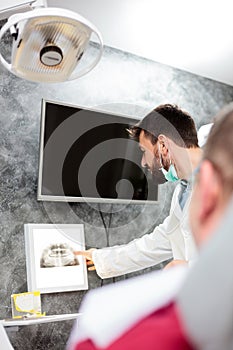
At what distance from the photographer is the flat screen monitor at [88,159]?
8.68 feet

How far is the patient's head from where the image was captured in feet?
1.87

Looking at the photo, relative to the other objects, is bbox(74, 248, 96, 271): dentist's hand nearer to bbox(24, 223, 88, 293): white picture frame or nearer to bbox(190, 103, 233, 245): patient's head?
bbox(24, 223, 88, 293): white picture frame

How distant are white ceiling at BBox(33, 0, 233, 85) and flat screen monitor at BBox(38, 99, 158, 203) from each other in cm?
51

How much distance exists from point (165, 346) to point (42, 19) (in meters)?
1.29

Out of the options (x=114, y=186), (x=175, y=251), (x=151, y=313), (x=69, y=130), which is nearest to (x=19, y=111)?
(x=69, y=130)

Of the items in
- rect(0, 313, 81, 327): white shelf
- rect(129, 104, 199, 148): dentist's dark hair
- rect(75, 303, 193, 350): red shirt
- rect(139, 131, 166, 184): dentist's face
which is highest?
rect(129, 104, 199, 148): dentist's dark hair

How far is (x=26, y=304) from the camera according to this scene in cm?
240

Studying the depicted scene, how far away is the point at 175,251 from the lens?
2344mm

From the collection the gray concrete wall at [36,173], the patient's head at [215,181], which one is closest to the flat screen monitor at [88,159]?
the gray concrete wall at [36,173]

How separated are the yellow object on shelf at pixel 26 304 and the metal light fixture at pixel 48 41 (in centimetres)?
115

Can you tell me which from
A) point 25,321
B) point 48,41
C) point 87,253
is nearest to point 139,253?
point 87,253

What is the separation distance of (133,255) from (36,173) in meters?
0.71

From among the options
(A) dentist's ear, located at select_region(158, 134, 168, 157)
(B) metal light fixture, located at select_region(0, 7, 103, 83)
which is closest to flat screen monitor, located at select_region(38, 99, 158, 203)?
(A) dentist's ear, located at select_region(158, 134, 168, 157)

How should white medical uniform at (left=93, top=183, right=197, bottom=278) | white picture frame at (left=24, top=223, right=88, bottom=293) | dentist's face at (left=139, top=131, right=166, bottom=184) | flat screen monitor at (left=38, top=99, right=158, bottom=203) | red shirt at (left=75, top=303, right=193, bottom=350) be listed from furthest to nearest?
flat screen monitor at (left=38, top=99, right=158, bottom=203), white picture frame at (left=24, top=223, right=88, bottom=293), white medical uniform at (left=93, top=183, right=197, bottom=278), dentist's face at (left=139, top=131, right=166, bottom=184), red shirt at (left=75, top=303, right=193, bottom=350)
